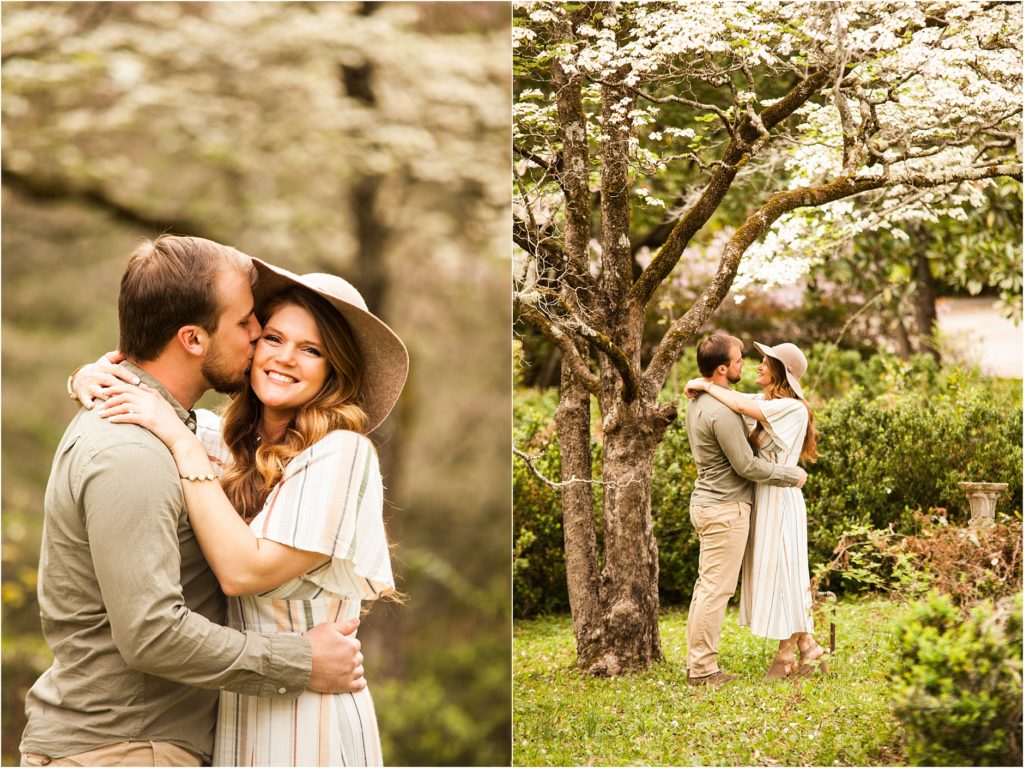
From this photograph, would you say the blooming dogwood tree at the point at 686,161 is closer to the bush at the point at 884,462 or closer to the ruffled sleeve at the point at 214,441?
the bush at the point at 884,462

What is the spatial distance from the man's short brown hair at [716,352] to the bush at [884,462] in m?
0.22

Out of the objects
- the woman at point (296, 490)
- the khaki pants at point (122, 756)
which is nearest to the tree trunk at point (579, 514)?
the woman at point (296, 490)

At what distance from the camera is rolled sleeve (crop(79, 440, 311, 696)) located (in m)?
1.79

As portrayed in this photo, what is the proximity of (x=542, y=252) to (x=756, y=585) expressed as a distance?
4.68 ft

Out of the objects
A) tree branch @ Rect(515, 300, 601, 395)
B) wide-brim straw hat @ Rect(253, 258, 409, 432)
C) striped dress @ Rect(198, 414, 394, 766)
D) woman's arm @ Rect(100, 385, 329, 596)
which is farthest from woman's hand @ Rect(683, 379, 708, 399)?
woman's arm @ Rect(100, 385, 329, 596)

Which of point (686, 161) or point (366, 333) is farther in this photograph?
point (686, 161)

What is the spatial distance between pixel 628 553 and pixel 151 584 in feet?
6.95

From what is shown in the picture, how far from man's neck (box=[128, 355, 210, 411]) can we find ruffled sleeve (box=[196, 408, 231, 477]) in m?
0.20

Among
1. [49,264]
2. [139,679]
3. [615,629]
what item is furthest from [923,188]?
[49,264]

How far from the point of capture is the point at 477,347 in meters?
6.63

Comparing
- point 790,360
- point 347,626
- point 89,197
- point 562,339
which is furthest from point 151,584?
point 89,197

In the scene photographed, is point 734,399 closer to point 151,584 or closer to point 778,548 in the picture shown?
point 778,548

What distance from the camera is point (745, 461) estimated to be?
328 centimetres

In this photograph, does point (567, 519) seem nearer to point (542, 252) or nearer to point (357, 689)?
point (542, 252)
